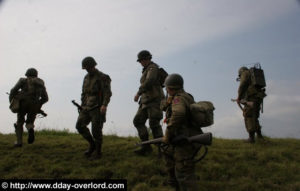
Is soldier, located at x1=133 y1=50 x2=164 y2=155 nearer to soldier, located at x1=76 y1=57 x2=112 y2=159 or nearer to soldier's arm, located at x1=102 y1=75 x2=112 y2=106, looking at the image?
soldier's arm, located at x1=102 y1=75 x2=112 y2=106

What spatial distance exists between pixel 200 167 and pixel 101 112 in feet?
9.08

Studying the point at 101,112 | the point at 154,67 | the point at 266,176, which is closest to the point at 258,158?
the point at 266,176

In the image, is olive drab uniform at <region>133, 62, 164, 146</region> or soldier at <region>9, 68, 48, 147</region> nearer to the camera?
olive drab uniform at <region>133, 62, 164, 146</region>

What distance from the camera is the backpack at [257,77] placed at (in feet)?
36.0

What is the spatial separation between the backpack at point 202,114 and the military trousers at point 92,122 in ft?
11.2

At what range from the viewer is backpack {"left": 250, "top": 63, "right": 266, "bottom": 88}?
10978 millimetres

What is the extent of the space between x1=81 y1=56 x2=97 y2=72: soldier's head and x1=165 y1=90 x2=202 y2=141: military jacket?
11.1 ft

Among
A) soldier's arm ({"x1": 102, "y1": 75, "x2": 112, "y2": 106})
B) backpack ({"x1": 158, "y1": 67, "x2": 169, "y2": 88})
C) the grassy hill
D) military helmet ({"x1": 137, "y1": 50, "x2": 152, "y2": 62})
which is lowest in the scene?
the grassy hill

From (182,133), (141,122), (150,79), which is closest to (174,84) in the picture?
(182,133)

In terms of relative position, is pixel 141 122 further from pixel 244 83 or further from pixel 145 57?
pixel 244 83

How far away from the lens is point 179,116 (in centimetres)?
572

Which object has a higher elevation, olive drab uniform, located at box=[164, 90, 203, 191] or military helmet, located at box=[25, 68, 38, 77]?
military helmet, located at box=[25, 68, 38, 77]

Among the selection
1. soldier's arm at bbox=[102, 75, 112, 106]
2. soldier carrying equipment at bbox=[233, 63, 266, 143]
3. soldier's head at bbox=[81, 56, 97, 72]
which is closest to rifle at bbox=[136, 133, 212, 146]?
soldier's arm at bbox=[102, 75, 112, 106]

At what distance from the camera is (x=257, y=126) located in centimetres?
1113
